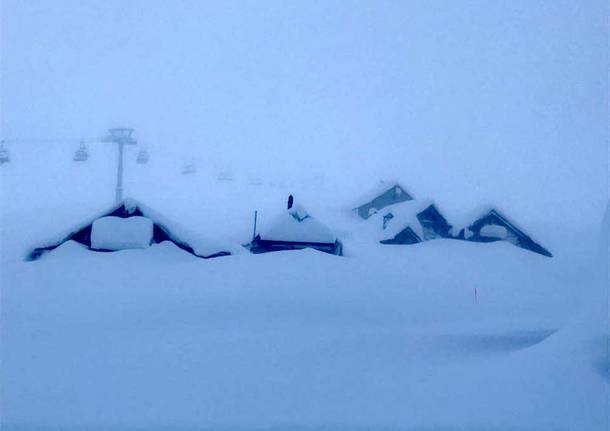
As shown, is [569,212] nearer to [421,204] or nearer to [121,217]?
[421,204]

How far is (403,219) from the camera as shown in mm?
23875

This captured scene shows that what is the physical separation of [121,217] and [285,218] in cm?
639

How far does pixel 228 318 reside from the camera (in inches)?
370

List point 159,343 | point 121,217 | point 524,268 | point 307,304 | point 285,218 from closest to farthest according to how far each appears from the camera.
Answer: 1. point 159,343
2. point 307,304
3. point 121,217
4. point 285,218
5. point 524,268

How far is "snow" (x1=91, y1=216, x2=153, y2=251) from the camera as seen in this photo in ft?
46.3

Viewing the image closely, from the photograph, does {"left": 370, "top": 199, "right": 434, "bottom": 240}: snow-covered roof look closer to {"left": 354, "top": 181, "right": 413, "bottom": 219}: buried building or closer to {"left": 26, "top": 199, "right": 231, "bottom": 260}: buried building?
{"left": 354, "top": 181, "right": 413, "bottom": 219}: buried building

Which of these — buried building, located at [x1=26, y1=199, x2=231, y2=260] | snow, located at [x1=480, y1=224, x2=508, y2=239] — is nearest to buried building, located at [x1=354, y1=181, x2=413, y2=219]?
snow, located at [x1=480, y1=224, x2=508, y2=239]

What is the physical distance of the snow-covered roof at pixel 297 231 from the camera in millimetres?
17984

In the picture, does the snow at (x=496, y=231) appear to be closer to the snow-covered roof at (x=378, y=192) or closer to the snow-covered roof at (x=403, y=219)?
the snow-covered roof at (x=403, y=219)

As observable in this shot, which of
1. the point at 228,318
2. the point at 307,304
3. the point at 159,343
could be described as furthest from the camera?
the point at 307,304

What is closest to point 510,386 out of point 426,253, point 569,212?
point 426,253

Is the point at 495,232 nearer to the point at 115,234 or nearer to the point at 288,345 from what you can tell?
the point at 115,234

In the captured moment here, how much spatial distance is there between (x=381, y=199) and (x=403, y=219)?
1027 cm

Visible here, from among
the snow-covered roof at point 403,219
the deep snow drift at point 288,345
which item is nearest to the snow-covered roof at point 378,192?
the snow-covered roof at point 403,219
